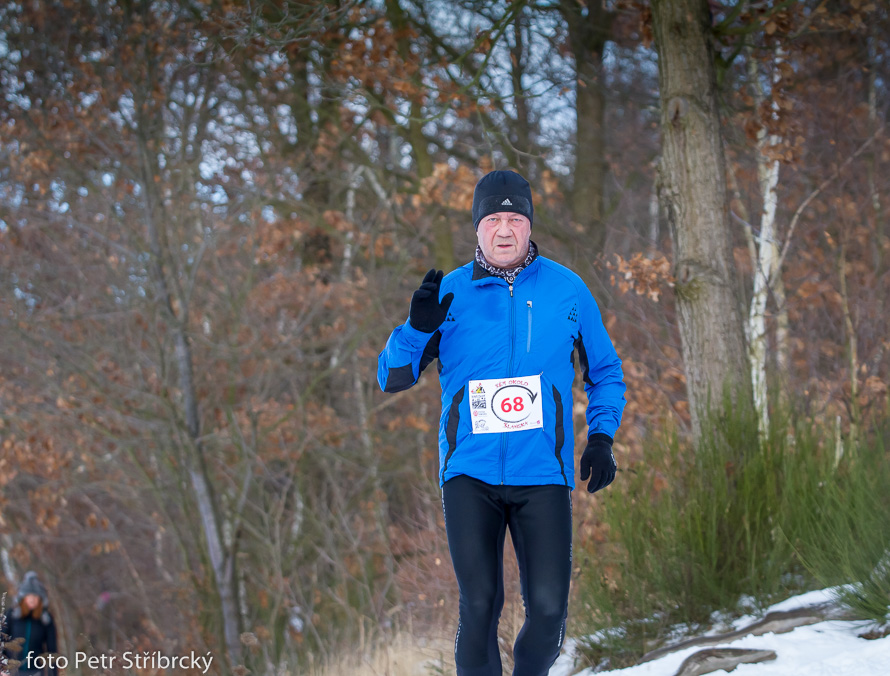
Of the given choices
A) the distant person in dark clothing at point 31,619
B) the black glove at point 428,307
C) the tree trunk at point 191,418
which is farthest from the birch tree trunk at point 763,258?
the distant person in dark clothing at point 31,619

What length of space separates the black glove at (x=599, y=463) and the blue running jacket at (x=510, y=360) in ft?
0.14

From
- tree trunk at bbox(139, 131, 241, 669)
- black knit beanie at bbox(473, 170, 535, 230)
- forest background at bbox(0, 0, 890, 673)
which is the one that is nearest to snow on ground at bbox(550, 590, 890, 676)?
black knit beanie at bbox(473, 170, 535, 230)

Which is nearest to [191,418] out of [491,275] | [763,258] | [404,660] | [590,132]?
[404,660]

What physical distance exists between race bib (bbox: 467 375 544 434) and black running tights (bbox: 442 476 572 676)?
205 mm

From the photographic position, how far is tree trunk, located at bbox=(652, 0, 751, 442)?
537 centimetres

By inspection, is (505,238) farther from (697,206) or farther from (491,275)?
(697,206)

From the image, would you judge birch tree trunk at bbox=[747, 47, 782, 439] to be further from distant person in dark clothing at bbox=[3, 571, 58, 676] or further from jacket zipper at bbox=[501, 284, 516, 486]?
distant person in dark clothing at bbox=[3, 571, 58, 676]

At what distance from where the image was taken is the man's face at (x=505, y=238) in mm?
3088

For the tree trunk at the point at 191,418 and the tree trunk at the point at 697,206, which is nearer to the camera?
the tree trunk at the point at 697,206

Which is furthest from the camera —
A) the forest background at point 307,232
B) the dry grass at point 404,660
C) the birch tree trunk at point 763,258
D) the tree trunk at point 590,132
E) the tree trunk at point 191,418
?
the tree trunk at point 590,132

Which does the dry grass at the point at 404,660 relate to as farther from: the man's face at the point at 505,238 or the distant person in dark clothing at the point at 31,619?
the distant person in dark clothing at the point at 31,619

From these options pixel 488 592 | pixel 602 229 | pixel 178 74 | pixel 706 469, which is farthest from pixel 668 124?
pixel 178 74

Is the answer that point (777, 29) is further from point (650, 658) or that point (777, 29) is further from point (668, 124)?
point (650, 658)

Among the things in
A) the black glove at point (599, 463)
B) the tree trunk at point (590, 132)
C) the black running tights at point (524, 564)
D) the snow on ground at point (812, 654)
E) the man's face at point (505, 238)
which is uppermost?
the tree trunk at point (590, 132)
